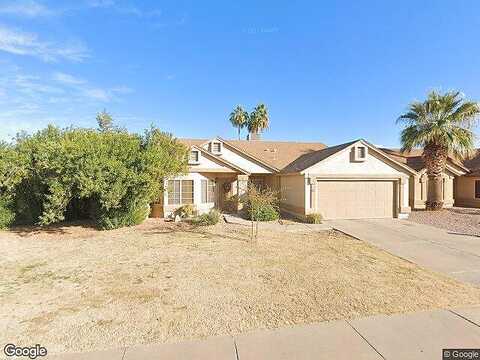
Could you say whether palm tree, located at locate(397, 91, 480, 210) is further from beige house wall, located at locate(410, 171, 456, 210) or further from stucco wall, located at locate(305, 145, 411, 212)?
stucco wall, located at locate(305, 145, 411, 212)

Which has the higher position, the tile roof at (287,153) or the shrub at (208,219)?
the tile roof at (287,153)

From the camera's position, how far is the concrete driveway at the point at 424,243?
7.83 meters

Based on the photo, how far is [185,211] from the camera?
1587 centimetres

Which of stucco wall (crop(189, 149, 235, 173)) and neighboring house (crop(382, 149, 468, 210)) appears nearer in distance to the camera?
stucco wall (crop(189, 149, 235, 173))

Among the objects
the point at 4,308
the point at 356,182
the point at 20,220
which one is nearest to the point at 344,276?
the point at 4,308

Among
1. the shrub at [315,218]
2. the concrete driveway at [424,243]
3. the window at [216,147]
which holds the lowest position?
the concrete driveway at [424,243]

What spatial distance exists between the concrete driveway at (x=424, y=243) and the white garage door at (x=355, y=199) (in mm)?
968

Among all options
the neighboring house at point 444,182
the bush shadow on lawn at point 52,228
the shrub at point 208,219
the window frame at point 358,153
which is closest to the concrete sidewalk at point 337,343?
the shrub at point 208,219

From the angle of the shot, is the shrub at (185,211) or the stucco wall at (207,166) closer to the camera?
the shrub at (185,211)

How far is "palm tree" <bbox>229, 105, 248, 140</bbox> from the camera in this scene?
1902 inches

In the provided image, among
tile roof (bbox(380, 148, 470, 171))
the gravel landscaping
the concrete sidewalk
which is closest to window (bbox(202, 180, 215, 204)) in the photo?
the gravel landscaping

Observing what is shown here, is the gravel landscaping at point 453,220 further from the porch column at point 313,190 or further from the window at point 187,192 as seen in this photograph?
the window at point 187,192

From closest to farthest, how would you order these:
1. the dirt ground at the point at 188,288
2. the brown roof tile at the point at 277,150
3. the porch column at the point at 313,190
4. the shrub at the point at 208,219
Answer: the dirt ground at the point at 188,288, the shrub at the point at 208,219, the porch column at the point at 313,190, the brown roof tile at the point at 277,150

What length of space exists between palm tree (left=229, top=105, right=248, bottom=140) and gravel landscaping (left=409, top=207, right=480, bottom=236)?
111ft
